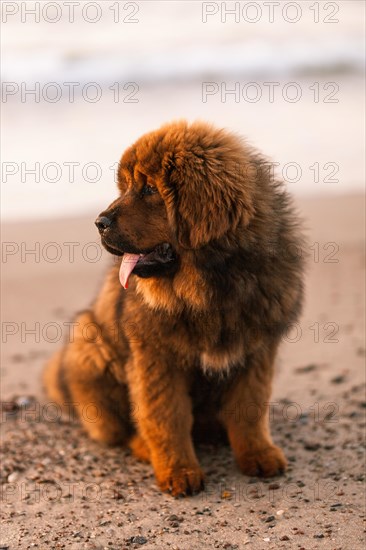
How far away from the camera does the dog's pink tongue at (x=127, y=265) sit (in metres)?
4.77

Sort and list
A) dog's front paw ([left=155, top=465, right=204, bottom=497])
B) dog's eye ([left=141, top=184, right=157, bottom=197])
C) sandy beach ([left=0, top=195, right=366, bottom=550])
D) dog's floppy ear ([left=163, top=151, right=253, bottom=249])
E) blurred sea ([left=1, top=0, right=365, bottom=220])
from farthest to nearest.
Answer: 1. blurred sea ([left=1, top=0, right=365, bottom=220])
2. dog's front paw ([left=155, top=465, right=204, bottom=497])
3. dog's eye ([left=141, top=184, right=157, bottom=197])
4. dog's floppy ear ([left=163, top=151, right=253, bottom=249])
5. sandy beach ([left=0, top=195, right=366, bottom=550])

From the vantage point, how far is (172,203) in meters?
4.66

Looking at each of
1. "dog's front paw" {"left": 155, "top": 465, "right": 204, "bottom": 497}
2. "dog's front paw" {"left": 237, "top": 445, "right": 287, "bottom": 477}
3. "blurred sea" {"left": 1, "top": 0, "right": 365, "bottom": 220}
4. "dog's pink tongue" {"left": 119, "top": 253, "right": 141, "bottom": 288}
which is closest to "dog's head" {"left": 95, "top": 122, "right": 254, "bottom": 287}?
"dog's pink tongue" {"left": 119, "top": 253, "right": 141, "bottom": 288}

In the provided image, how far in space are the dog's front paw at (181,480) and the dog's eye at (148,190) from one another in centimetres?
162

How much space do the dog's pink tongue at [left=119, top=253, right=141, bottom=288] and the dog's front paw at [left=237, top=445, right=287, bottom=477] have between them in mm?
1332

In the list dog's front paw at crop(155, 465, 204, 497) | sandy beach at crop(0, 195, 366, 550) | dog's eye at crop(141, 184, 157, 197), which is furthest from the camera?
dog's front paw at crop(155, 465, 204, 497)

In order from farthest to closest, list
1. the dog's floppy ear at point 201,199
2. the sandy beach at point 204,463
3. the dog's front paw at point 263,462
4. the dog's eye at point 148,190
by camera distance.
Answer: the dog's front paw at point 263,462
the dog's eye at point 148,190
the dog's floppy ear at point 201,199
the sandy beach at point 204,463

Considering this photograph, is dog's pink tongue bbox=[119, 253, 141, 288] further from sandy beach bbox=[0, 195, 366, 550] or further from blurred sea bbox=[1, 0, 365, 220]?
blurred sea bbox=[1, 0, 365, 220]

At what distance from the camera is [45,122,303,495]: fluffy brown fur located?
4.66 meters

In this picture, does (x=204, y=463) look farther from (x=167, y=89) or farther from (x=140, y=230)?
(x=167, y=89)

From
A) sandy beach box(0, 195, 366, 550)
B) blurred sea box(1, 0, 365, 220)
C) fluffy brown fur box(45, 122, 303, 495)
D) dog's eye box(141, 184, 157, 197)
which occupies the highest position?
blurred sea box(1, 0, 365, 220)

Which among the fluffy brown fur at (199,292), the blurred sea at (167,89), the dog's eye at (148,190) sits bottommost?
the fluffy brown fur at (199,292)

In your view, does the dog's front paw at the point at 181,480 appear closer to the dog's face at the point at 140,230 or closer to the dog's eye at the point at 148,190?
the dog's face at the point at 140,230

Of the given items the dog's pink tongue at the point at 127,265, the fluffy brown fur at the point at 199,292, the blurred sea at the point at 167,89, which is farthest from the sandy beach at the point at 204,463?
the blurred sea at the point at 167,89
